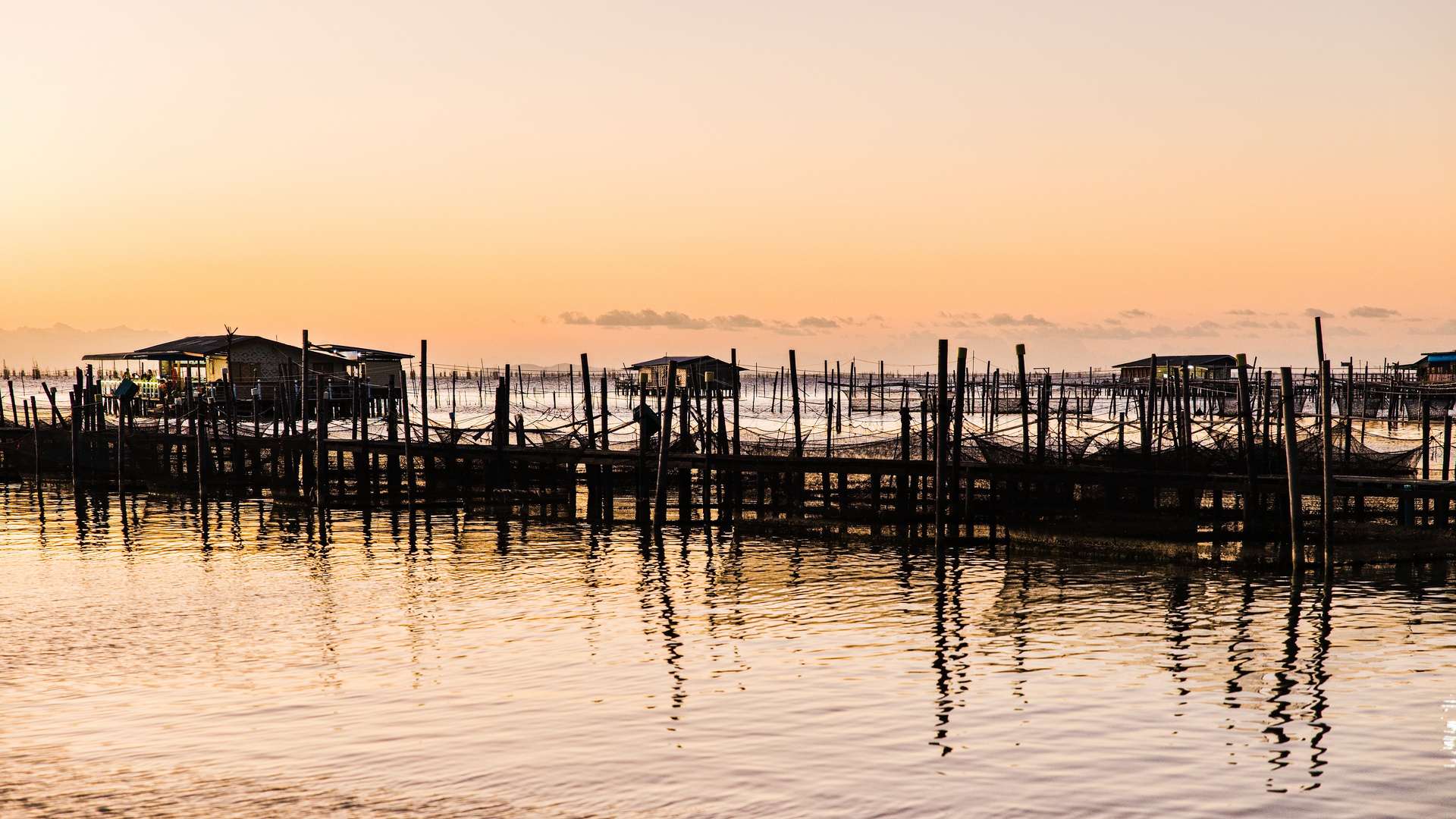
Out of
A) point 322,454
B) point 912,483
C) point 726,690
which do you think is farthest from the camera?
point 322,454

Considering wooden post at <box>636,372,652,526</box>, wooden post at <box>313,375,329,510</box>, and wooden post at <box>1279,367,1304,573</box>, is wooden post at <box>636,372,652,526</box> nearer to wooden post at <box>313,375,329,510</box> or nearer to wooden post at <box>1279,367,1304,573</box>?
wooden post at <box>313,375,329,510</box>

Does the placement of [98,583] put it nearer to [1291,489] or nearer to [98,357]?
[1291,489]

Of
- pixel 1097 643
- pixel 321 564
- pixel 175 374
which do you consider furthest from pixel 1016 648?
pixel 175 374

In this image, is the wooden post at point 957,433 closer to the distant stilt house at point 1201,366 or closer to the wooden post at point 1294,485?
the wooden post at point 1294,485

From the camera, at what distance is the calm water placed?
8.02 metres

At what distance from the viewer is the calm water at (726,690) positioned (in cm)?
802

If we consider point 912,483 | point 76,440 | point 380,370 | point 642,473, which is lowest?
point 912,483

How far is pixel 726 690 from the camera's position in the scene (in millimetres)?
10750

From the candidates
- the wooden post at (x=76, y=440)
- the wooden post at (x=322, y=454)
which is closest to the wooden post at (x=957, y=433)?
the wooden post at (x=322, y=454)

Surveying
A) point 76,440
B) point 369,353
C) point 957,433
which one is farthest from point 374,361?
point 957,433

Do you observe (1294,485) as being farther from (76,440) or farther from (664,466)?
(76,440)

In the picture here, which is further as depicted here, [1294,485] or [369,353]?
[369,353]

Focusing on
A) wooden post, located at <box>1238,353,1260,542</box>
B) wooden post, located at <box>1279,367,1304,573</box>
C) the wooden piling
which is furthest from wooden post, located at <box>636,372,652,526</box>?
wooden post, located at <box>1279,367,1304,573</box>

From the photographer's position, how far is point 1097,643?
12398 millimetres
